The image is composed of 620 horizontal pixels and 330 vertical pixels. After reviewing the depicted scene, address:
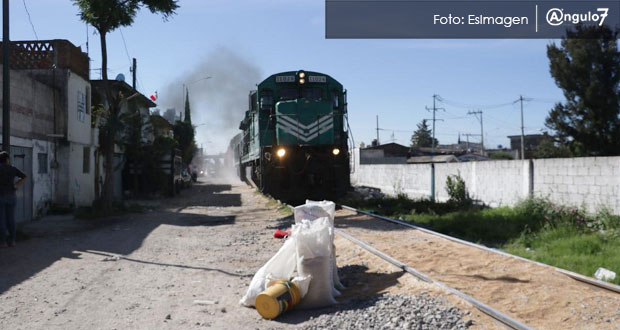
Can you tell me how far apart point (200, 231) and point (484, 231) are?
6468mm

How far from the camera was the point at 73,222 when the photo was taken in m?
14.7

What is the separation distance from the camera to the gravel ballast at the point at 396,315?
187 inches

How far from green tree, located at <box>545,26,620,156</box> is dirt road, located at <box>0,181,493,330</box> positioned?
28.2 metres

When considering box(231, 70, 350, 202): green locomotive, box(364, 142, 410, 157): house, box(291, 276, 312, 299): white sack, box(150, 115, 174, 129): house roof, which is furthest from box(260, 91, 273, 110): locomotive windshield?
box(364, 142, 410, 157): house

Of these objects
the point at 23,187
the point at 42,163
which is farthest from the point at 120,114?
the point at 23,187

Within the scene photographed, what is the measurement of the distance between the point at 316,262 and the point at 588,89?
33874mm

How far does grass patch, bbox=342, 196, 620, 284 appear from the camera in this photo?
297 inches

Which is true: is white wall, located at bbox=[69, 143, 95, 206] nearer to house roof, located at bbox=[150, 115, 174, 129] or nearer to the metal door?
the metal door

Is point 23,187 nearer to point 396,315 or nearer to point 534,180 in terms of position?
point 396,315

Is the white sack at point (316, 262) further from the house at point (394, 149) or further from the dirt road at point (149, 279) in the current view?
the house at point (394, 149)

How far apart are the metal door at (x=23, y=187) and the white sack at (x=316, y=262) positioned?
1033 centimetres

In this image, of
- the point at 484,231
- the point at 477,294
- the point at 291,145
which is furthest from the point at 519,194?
the point at 477,294

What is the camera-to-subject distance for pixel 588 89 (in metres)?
34.0

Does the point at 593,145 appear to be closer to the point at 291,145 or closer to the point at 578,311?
the point at 291,145
